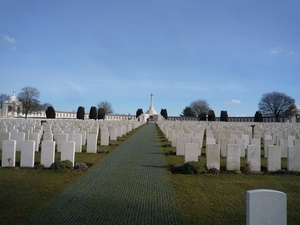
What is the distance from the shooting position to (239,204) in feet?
17.4

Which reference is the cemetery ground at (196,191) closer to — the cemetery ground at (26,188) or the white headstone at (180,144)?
the cemetery ground at (26,188)

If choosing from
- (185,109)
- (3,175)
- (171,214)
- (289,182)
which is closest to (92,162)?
(3,175)

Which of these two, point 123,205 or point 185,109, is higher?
point 185,109

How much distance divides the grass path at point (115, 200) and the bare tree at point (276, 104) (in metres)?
70.5

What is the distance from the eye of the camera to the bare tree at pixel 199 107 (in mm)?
90438

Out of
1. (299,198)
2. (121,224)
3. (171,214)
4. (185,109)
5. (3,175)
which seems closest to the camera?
(121,224)

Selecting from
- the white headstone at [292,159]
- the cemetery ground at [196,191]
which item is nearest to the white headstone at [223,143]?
the cemetery ground at [196,191]

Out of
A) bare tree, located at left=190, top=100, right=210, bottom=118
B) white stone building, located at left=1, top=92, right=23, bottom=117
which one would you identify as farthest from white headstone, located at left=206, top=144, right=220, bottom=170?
bare tree, located at left=190, top=100, right=210, bottom=118

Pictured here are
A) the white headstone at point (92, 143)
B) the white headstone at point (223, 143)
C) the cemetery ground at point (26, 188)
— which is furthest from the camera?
the white headstone at point (92, 143)

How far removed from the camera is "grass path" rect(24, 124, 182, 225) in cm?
443

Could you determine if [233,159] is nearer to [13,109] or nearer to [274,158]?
[274,158]

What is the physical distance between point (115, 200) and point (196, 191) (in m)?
2.05

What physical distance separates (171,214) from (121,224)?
3.29ft

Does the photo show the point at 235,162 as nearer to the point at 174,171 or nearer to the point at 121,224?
the point at 174,171
